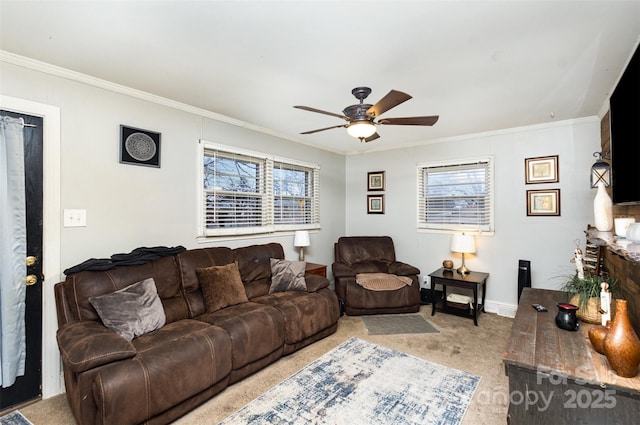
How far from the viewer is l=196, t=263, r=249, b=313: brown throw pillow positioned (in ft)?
9.56

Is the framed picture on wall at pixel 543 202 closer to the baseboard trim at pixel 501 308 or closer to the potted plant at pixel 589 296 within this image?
the baseboard trim at pixel 501 308

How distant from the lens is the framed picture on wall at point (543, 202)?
383 centimetres

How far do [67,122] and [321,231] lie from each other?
137 inches

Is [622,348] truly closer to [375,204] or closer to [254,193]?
[254,193]

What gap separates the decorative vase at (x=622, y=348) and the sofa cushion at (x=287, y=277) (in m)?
2.60

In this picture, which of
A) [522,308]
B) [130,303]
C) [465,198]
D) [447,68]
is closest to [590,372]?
[522,308]

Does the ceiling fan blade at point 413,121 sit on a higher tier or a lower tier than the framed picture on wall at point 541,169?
higher

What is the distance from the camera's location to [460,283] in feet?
12.8

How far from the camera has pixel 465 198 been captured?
451cm

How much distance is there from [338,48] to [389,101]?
499 mm

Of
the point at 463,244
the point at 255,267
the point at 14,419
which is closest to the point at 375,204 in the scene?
the point at 463,244

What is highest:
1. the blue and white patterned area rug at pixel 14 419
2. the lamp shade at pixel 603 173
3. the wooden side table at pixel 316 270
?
the lamp shade at pixel 603 173

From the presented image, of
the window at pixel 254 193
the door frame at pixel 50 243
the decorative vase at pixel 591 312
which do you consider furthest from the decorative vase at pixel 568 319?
the door frame at pixel 50 243

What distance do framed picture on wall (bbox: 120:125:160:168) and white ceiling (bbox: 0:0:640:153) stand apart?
1.33 ft
